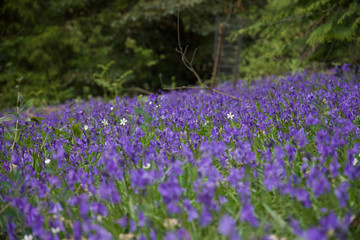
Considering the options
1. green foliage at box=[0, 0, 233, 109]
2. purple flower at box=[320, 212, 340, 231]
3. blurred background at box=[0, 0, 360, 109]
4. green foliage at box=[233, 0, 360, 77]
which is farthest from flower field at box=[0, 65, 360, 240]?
green foliage at box=[0, 0, 233, 109]

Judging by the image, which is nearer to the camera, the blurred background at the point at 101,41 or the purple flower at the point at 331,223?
the purple flower at the point at 331,223

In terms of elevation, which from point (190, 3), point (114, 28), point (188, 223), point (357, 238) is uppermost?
point (357, 238)

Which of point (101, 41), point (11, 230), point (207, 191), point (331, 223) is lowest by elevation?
point (101, 41)

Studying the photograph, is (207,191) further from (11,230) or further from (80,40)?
(80,40)

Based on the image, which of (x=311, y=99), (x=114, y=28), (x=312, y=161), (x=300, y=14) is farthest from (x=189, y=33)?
(x=312, y=161)

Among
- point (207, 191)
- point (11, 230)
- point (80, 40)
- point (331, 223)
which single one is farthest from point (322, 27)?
point (80, 40)

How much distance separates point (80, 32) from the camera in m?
13.9

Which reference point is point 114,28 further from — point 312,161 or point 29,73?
point 312,161

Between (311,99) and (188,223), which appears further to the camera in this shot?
(311,99)

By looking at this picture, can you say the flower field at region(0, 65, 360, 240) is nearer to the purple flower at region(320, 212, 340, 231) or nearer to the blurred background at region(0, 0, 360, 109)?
the purple flower at region(320, 212, 340, 231)

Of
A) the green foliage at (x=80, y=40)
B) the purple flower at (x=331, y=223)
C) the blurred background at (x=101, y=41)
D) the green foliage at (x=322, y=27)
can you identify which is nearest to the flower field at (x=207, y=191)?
the purple flower at (x=331, y=223)

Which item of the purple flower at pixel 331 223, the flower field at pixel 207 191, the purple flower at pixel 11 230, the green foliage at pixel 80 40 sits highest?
the purple flower at pixel 331 223

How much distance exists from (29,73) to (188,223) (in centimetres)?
1215

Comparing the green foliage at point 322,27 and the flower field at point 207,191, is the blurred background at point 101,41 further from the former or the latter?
the flower field at point 207,191
